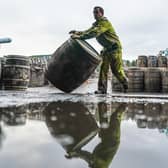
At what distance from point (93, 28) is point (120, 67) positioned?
47.0 inches

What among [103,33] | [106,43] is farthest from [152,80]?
[103,33]

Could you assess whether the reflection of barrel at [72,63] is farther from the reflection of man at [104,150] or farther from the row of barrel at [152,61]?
the row of barrel at [152,61]

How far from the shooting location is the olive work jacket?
7223 mm

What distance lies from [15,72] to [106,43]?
3.57m

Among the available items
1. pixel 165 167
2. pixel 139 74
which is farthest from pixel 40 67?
pixel 165 167

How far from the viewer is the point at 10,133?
2322mm

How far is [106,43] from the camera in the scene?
757 cm

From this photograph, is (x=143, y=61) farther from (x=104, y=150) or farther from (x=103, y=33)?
(x=104, y=150)

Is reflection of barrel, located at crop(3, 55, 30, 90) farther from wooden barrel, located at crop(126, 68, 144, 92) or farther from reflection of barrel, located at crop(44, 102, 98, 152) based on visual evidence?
reflection of barrel, located at crop(44, 102, 98, 152)

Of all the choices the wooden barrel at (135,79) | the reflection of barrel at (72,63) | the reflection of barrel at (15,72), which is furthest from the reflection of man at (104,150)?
the wooden barrel at (135,79)

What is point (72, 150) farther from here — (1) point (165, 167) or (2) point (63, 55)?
(2) point (63, 55)

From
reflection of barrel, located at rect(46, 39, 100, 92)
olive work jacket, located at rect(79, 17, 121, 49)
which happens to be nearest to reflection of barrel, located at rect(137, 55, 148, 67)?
olive work jacket, located at rect(79, 17, 121, 49)

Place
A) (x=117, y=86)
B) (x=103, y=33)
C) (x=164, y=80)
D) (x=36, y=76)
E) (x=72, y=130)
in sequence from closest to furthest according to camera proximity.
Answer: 1. (x=72, y=130)
2. (x=103, y=33)
3. (x=164, y=80)
4. (x=117, y=86)
5. (x=36, y=76)

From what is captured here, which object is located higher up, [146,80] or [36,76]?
[36,76]
